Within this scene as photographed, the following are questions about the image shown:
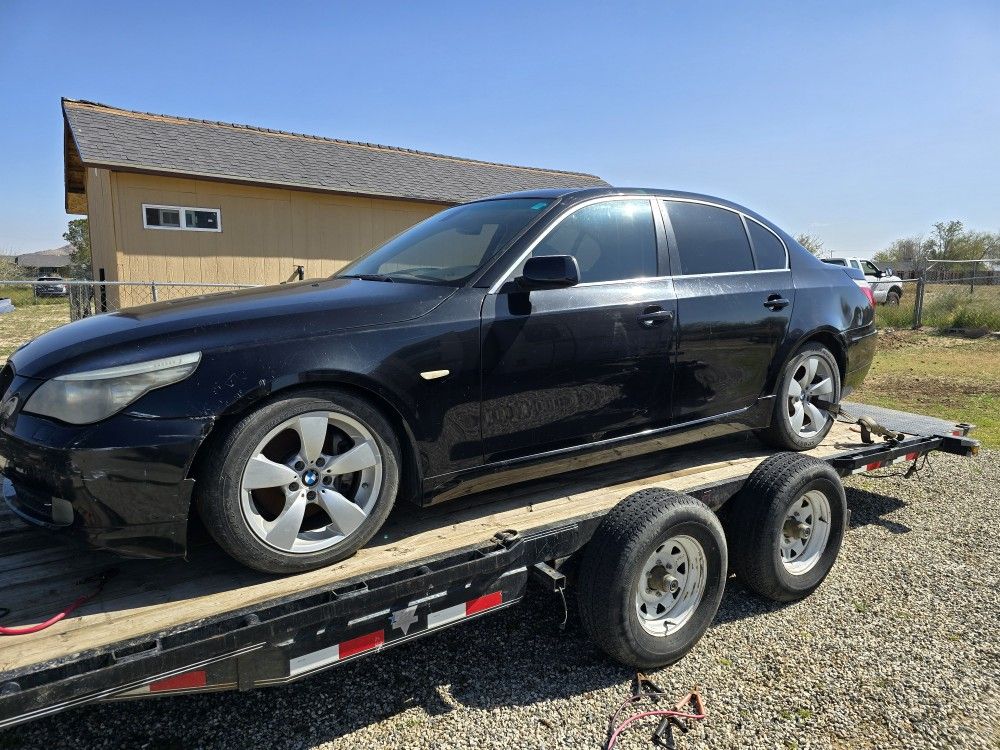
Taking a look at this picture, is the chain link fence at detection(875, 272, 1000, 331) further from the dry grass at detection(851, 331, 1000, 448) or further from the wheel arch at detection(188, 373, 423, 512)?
the wheel arch at detection(188, 373, 423, 512)

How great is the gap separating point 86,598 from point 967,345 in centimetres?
1668

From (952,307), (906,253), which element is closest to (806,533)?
(952,307)

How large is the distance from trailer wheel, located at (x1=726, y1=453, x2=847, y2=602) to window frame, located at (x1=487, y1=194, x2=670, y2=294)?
1.15m

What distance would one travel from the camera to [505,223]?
132 inches

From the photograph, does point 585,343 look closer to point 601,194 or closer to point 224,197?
point 601,194

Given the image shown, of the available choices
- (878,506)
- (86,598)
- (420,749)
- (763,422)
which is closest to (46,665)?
(86,598)

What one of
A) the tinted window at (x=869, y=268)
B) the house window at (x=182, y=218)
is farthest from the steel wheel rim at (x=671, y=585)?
the tinted window at (x=869, y=268)

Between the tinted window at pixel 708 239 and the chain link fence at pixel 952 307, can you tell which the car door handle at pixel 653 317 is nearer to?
the tinted window at pixel 708 239

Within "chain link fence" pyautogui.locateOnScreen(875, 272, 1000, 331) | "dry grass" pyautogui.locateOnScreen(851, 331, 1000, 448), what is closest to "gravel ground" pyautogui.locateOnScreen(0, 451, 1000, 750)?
"dry grass" pyautogui.locateOnScreen(851, 331, 1000, 448)

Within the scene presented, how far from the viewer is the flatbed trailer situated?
6.54 feet

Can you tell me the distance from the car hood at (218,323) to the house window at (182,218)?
12.0 m

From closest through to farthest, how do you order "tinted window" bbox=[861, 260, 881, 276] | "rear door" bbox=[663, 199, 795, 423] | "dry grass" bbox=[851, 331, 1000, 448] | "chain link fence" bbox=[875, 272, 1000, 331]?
"rear door" bbox=[663, 199, 795, 423], "dry grass" bbox=[851, 331, 1000, 448], "chain link fence" bbox=[875, 272, 1000, 331], "tinted window" bbox=[861, 260, 881, 276]

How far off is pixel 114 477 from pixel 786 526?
3082 mm

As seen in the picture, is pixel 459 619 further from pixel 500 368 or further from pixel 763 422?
pixel 763 422
